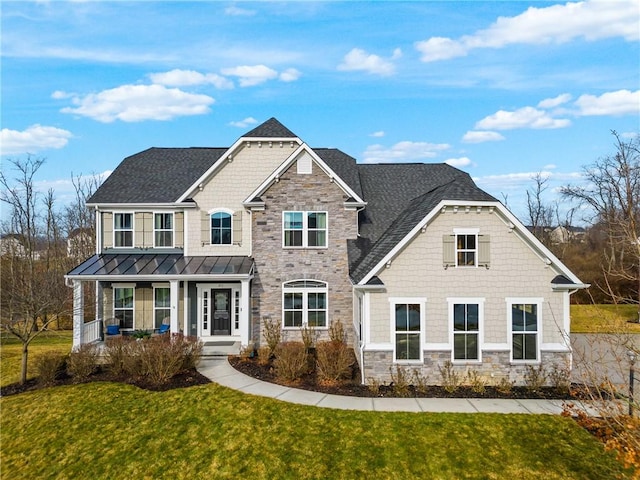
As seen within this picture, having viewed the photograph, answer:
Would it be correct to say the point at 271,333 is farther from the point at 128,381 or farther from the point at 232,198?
the point at 232,198

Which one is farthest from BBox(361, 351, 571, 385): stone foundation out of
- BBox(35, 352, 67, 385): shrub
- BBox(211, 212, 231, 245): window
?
BBox(35, 352, 67, 385): shrub

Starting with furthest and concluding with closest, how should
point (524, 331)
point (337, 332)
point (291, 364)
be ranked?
point (337, 332)
point (291, 364)
point (524, 331)

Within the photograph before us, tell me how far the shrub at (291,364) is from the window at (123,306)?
29.4 ft

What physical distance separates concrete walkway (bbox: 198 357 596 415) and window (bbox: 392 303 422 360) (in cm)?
153

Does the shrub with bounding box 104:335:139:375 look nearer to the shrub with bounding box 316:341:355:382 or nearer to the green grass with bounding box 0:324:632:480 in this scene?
the green grass with bounding box 0:324:632:480

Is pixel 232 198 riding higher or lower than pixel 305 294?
higher

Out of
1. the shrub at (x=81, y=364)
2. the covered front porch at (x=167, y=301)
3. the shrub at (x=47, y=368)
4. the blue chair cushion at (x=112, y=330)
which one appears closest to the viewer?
the shrub at (x=47, y=368)

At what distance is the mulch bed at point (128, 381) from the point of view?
12820 millimetres

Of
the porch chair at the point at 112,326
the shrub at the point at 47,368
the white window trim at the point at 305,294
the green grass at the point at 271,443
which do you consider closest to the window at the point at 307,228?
the white window trim at the point at 305,294

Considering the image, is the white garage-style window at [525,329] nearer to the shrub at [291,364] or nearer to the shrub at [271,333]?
the shrub at [291,364]

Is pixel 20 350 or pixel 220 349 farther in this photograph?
pixel 20 350

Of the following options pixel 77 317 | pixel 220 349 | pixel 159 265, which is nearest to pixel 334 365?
pixel 220 349

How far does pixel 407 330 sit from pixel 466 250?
138 inches

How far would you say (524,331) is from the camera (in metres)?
12.8
